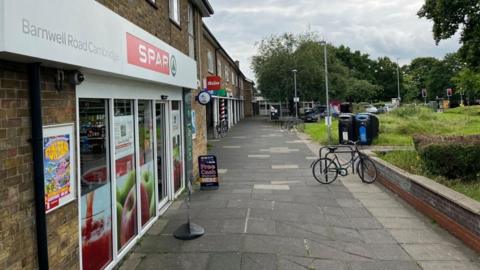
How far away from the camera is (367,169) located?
11.4 m

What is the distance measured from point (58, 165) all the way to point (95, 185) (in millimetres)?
981

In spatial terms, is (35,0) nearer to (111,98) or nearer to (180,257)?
(111,98)

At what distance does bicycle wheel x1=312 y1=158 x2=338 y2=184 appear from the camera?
10875mm

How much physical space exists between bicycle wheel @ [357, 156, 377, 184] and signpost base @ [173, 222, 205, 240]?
5579 millimetres

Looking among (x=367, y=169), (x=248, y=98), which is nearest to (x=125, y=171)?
(x=367, y=169)

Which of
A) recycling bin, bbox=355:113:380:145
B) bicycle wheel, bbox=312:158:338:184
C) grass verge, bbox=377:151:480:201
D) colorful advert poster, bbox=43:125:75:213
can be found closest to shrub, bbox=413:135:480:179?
grass verge, bbox=377:151:480:201

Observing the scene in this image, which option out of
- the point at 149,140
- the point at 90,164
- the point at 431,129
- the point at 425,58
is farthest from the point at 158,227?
the point at 425,58

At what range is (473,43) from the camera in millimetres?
10758

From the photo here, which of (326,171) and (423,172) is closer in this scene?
(423,172)

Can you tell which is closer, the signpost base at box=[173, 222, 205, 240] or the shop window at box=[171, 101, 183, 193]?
the signpost base at box=[173, 222, 205, 240]

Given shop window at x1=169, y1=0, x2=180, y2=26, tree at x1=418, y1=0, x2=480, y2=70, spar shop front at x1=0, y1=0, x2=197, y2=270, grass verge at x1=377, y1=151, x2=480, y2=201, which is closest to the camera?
spar shop front at x1=0, y1=0, x2=197, y2=270

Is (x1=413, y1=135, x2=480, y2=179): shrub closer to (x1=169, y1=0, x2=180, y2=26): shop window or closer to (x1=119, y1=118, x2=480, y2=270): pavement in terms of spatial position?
(x1=119, y1=118, x2=480, y2=270): pavement

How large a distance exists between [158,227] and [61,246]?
2989 millimetres

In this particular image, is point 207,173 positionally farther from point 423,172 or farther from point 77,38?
point 77,38
